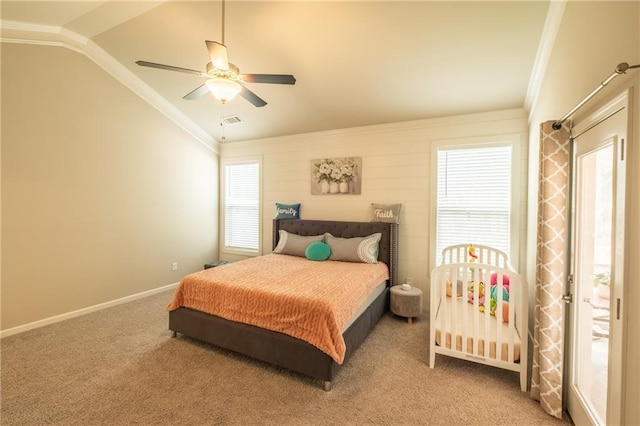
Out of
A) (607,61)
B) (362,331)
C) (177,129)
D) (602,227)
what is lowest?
(362,331)

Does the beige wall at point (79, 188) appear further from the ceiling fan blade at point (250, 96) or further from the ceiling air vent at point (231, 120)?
the ceiling fan blade at point (250, 96)

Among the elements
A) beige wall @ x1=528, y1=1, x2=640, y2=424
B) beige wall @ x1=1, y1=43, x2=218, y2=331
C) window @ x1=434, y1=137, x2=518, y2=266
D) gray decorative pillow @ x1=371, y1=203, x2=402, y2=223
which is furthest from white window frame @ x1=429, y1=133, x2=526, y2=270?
beige wall @ x1=1, y1=43, x2=218, y2=331

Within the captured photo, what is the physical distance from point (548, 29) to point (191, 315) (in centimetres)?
411

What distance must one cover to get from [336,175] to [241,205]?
211cm

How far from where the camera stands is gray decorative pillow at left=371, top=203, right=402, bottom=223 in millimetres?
3971

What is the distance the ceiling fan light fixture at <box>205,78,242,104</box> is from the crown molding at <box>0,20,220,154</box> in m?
2.48

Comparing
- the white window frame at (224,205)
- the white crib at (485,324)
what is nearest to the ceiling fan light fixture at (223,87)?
the white crib at (485,324)

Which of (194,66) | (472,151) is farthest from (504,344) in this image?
(194,66)

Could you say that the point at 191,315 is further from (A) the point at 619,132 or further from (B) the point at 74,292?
(A) the point at 619,132

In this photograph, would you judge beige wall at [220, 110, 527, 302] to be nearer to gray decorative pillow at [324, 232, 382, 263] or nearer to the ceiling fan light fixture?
gray decorative pillow at [324, 232, 382, 263]

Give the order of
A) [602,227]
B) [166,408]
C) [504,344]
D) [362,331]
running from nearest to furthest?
[602,227] → [166,408] → [504,344] → [362,331]

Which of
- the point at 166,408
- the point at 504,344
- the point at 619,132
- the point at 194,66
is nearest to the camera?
the point at 619,132

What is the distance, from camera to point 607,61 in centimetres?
141

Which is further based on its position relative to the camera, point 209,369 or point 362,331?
point 362,331
